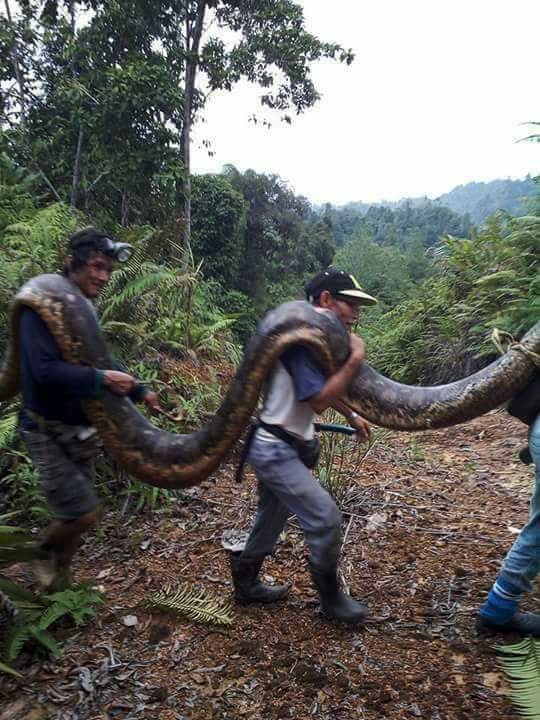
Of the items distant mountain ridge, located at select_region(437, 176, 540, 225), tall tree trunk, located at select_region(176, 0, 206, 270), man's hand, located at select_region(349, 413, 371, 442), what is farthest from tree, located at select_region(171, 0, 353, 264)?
distant mountain ridge, located at select_region(437, 176, 540, 225)

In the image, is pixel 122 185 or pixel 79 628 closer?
pixel 79 628

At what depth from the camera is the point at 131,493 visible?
459cm

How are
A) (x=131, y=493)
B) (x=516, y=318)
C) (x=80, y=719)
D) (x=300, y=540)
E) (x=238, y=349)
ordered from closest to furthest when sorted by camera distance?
(x=80, y=719)
(x=300, y=540)
(x=131, y=493)
(x=516, y=318)
(x=238, y=349)

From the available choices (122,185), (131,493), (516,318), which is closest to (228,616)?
(131,493)

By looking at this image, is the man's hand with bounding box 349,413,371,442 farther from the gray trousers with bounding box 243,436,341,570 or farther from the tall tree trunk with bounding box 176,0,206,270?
the tall tree trunk with bounding box 176,0,206,270

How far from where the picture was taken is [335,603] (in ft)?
9.89

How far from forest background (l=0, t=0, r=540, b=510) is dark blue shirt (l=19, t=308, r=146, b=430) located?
1.35 metres

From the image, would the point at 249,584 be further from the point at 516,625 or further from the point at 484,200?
the point at 484,200

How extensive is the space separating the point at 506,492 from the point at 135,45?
1382 centimetres

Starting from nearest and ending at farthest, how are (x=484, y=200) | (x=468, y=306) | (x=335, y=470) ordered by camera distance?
1. (x=335, y=470)
2. (x=468, y=306)
3. (x=484, y=200)

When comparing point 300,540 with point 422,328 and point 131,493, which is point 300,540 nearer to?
point 131,493

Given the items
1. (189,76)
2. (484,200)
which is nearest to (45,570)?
(189,76)

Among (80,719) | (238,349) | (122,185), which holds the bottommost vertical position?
(80,719)

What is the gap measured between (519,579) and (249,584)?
5.29 feet
